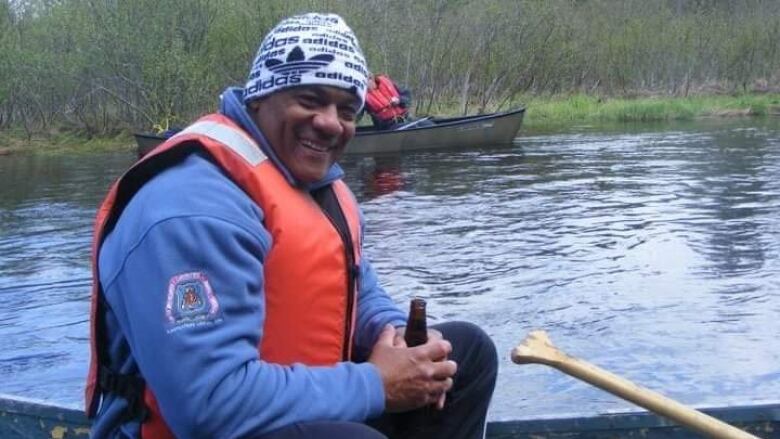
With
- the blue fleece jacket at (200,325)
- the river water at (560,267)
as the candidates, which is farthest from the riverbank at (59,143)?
the blue fleece jacket at (200,325)

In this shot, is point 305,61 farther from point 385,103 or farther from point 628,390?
point 385,103

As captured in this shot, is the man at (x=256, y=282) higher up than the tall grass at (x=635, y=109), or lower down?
higher up

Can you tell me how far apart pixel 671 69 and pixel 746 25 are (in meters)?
3.15

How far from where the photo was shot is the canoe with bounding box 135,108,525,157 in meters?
15.3

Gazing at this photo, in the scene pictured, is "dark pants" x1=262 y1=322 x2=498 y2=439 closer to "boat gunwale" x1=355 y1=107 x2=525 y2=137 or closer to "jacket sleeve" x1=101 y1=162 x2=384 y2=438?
"jacket sleeve" x1=101 y1=162 x2=384 y2=438

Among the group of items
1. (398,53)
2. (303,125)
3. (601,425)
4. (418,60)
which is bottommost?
(418,60)

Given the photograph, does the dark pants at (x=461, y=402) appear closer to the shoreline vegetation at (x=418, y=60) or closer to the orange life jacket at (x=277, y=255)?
the orange life jacket at (x=277, y=255)

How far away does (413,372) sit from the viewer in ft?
6.79

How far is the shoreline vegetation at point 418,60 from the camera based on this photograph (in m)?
22.5

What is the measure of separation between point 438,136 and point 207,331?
14.2 metres

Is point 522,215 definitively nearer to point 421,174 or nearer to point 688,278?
point 688,278

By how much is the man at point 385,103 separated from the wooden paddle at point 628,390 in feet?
42.8

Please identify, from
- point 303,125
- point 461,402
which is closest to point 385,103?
point 461,402

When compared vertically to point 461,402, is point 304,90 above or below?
above
